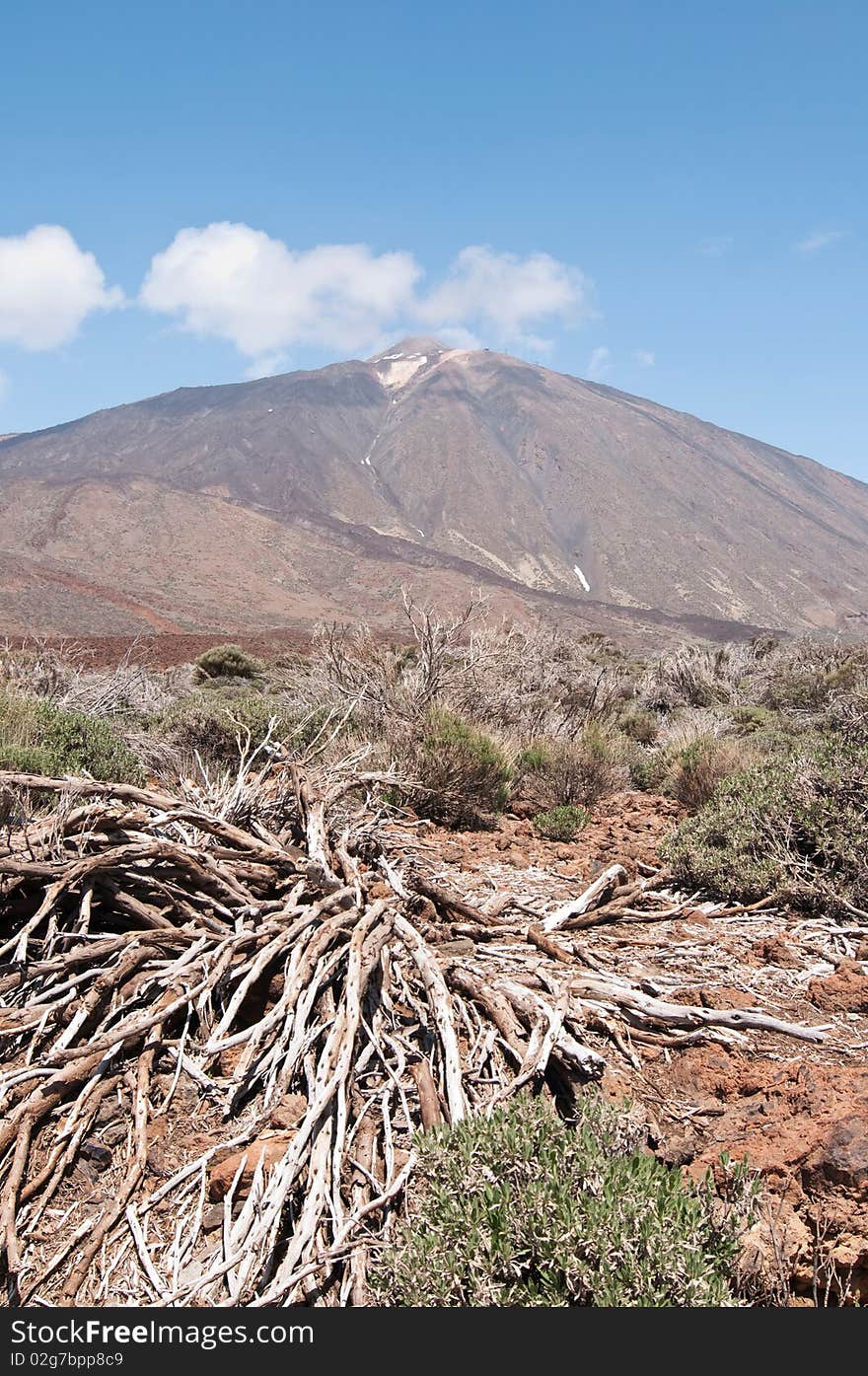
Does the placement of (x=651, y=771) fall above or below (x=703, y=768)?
below

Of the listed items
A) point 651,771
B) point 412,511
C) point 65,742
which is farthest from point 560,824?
point 412,511

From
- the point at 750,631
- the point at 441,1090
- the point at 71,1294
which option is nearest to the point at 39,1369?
the point at 71,1294

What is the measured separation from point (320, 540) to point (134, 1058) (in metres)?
76.4

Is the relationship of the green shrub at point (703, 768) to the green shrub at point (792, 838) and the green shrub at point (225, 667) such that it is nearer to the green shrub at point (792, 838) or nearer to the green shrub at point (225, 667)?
the green shrub at point (792, 838)

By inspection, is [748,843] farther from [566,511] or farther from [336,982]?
[566,511]

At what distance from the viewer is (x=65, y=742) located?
5660mm

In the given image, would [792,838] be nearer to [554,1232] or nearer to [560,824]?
[560,824]

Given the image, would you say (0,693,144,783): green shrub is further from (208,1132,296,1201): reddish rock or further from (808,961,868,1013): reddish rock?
(808,961,868,1013): reddish rock

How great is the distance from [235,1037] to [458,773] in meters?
4.15

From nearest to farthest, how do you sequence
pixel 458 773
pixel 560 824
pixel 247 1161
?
pixel 247 1161
pixel 560 824
pixel 458 773

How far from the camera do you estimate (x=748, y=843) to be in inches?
187

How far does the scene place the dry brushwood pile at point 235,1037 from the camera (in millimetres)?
2152

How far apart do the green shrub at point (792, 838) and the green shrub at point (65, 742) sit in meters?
3.48

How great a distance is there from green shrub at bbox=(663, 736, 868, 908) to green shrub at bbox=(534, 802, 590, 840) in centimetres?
113
